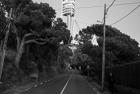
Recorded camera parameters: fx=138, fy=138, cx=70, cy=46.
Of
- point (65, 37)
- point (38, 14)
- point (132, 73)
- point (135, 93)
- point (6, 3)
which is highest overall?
point (6, 3)

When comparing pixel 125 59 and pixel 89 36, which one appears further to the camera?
pixel 89 36

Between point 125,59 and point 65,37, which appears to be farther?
point 125,59

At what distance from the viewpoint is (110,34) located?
24422mm

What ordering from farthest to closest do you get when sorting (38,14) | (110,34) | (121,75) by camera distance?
(110,34)
(38,14)
(121,75)

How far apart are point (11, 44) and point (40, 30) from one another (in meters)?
13.3

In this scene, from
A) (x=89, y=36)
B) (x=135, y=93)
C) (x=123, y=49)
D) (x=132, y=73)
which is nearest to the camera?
(x=135, y=93)

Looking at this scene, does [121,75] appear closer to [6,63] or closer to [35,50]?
[6,63]

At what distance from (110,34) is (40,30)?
1228 cm

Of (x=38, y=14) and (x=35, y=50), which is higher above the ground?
(x=38, y=14)

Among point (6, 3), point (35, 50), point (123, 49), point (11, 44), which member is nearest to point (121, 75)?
point (123, 49)

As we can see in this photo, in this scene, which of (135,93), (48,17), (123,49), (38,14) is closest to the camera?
(135,93)

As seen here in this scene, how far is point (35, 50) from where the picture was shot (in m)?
31.5

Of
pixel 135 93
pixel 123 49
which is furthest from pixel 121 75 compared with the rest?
pixel 123 49

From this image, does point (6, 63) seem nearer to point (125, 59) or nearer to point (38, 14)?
point (38, 14)
